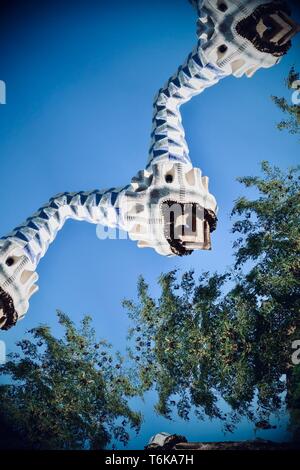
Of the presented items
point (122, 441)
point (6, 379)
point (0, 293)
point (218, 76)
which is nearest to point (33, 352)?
point (6, 379)

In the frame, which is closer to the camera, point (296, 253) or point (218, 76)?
point (218, 76)

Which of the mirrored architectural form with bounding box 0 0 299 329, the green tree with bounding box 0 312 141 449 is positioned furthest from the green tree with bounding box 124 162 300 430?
the mirrored architectural form with bounding box 0 0 299 329

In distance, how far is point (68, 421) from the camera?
552cm

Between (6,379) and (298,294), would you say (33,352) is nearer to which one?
(6,379)

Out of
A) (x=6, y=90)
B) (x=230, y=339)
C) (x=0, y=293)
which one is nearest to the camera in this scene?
(x=0, y=293)

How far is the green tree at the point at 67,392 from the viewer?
545 centimetres

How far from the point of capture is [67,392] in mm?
5688

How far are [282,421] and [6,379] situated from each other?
11.1 ft

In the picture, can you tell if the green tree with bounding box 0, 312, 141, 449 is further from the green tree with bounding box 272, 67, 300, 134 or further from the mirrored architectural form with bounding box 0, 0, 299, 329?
the green tree with bounding box 272, 67, 300, 134

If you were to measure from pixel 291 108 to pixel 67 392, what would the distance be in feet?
14.1

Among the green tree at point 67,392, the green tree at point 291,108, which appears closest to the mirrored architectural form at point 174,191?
the green tree at point 291,108

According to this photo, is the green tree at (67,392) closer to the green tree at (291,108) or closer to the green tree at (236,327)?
the green tree at (236,327)

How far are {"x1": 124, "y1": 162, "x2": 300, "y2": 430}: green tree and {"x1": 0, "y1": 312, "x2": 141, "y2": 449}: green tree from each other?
445 mm

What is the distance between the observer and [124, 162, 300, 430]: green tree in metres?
5.46
